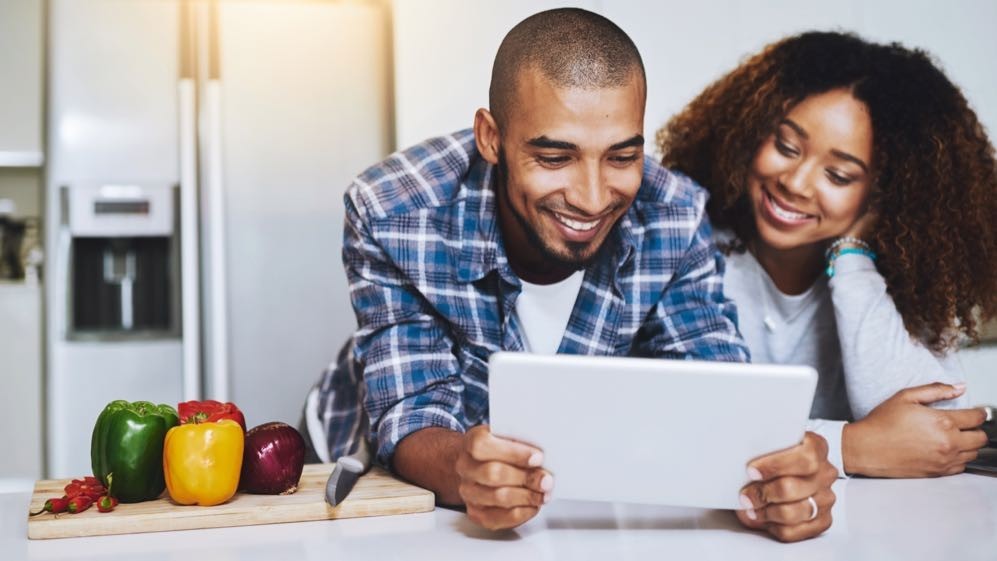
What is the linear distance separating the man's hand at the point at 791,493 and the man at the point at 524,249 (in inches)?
12.1

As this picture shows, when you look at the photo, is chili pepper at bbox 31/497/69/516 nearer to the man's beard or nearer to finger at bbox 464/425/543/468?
finger at bbox 464/425/543/468

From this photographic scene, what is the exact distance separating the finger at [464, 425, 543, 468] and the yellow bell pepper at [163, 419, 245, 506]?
0.89ft

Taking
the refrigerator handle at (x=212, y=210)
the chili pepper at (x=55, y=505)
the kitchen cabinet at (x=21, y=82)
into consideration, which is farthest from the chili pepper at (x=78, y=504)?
the kitchen cabinet at (x=21, y=82)

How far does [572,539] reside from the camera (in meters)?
0.91

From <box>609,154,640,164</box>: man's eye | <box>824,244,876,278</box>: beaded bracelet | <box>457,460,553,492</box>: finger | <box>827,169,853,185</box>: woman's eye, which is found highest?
<box>827,169,853,185</box>: woman's eye

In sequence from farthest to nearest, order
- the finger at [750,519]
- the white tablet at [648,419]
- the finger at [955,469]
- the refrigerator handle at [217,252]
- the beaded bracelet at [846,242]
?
the refrigerator handle at [217,252]
the beaded bracelet at [846,242]
the finger at [955,469]
the finger at [750,519]
the white tablet at [648,419]

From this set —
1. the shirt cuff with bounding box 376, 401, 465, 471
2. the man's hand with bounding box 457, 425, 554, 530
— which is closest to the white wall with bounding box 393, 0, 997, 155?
the shirt cuff with bounding box 376, 401, 465, 471

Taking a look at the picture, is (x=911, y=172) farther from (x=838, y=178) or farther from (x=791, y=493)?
(x=791, y=493)

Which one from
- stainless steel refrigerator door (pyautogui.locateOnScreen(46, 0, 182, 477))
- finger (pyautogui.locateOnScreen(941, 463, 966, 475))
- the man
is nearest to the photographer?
the man

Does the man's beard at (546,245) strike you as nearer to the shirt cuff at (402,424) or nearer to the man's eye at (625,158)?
the man's eye at (625,158)

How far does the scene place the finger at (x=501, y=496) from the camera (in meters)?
0.89

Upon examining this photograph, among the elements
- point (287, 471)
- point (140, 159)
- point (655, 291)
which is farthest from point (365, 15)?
point (287, 471)

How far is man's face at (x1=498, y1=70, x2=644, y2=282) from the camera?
3.66 ft

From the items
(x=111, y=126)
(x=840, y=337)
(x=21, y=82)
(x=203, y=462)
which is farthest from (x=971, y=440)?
(x=21, y=82)
